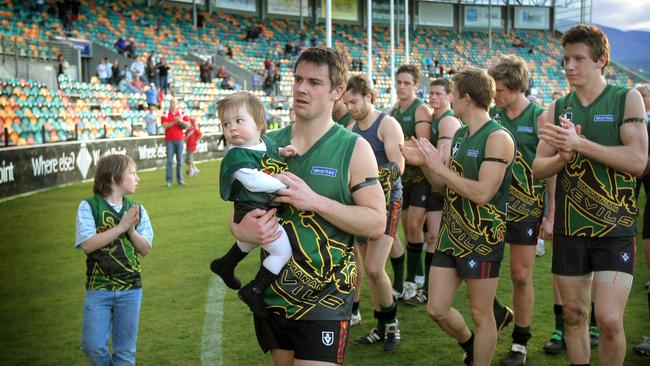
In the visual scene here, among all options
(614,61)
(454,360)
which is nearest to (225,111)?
(454,360)

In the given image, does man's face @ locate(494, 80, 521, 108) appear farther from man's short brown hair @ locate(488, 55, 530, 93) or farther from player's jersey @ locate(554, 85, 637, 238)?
player's jersey @ locate(554, 85, 637, 238)

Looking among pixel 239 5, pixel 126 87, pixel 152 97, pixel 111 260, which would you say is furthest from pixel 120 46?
pixel 111 260

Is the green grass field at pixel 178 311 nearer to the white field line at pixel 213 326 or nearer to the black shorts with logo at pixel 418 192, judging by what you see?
the white field line at pixel 213 326

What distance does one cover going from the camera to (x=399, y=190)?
6.14 metres

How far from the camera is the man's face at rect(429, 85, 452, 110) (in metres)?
7.04

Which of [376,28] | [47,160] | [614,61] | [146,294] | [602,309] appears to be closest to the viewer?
[602,309]

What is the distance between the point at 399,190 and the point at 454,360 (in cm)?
158

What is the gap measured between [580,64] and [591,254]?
119 cm

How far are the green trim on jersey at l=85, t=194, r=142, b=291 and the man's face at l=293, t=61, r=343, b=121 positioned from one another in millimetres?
1764

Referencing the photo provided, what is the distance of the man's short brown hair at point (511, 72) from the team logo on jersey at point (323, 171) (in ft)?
8.71

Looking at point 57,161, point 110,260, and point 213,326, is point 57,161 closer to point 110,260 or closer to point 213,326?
point 213,326

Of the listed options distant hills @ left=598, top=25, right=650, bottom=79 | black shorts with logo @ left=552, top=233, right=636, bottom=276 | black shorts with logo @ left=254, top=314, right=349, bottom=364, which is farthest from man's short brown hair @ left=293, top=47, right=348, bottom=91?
distant hills @ left=598, top=25, right=650, bottom=79

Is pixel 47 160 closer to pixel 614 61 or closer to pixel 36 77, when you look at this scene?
pixel 36 77

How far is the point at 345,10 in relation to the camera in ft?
184
